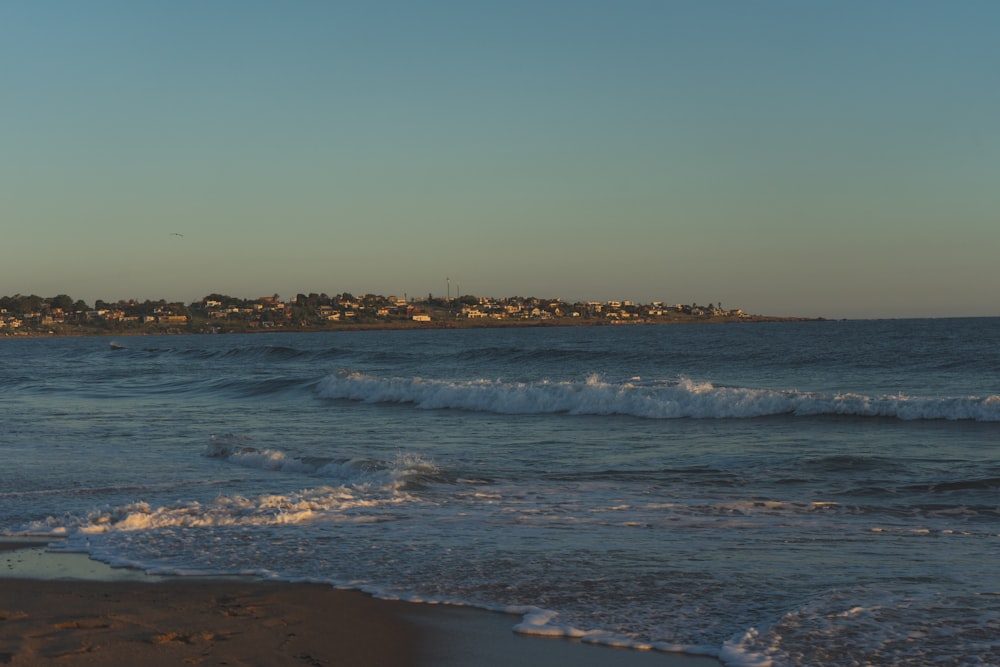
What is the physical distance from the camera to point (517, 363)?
163ft

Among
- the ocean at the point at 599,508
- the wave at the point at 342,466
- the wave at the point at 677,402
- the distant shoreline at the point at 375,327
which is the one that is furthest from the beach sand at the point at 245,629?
the distant shoreline at the point at 375,327

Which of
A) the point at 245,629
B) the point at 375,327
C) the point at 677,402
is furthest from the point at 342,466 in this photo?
the point at 375,327

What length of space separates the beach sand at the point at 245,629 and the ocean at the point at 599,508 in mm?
317

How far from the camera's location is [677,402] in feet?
75.0

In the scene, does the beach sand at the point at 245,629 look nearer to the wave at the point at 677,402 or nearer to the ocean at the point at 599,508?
the ocean at the point at 599,508

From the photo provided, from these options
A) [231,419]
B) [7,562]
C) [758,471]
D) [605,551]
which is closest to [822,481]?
[758,471]

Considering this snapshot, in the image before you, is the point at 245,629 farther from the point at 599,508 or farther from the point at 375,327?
the point at 375,327

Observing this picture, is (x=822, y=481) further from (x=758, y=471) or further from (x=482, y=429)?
(x=482, y=429)

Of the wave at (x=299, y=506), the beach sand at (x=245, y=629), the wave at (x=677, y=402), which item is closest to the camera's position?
the beach sand at (x=245, y=629)

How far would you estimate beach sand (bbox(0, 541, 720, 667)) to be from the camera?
576 centimetres

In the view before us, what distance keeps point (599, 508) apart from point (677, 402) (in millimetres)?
12704

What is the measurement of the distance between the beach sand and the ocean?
0.32m

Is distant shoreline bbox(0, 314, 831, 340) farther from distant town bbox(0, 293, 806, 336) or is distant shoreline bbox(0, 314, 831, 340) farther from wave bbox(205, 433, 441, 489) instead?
wave bbox(205, 433, 441, 489)

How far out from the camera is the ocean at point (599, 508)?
21.5 feet
